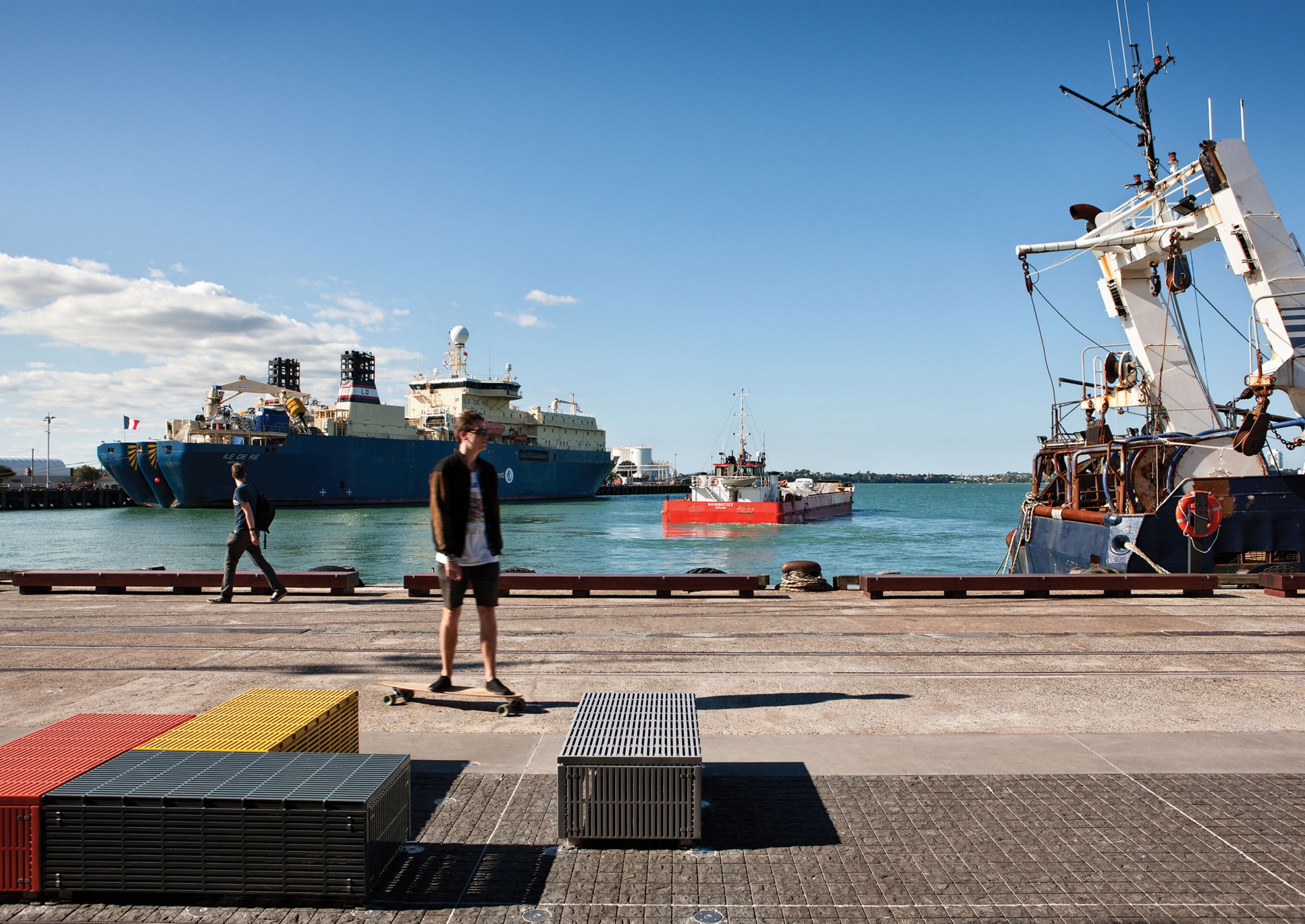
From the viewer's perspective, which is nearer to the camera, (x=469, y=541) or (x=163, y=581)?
(x=469, y=541)

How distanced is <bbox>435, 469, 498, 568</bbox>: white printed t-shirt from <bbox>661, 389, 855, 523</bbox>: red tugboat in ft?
145

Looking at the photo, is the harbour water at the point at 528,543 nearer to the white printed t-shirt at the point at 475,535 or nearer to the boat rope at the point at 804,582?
the boat rope at the point at 804,582

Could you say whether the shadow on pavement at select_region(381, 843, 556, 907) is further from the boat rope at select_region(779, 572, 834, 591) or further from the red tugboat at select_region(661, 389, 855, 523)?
the red tugboat at select_region(661, 389, 855, 523)

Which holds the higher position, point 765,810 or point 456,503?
point 456,503

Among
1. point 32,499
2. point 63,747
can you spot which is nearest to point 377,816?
point 63,747

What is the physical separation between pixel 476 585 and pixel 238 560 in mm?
A: 6101

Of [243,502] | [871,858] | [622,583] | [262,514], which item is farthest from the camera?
[622,583]

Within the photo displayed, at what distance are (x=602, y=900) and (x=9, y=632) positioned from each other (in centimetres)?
809

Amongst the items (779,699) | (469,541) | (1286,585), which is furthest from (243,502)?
(1286,585)

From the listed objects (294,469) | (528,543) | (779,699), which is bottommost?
(528,543)

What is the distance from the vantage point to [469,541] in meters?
5.14

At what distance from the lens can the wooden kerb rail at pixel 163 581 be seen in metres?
10.8

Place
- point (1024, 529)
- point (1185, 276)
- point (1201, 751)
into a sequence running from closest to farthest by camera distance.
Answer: point (1201, 751) < point (1185, 276) < point (1024, 529)

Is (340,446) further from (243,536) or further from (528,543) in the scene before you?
(243,536)
